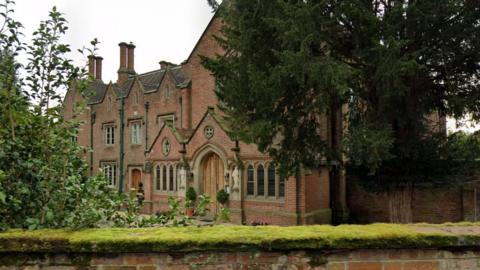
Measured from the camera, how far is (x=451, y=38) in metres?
10.3

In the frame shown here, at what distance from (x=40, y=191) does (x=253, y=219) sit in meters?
13.1

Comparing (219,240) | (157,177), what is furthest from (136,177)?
(219,240)

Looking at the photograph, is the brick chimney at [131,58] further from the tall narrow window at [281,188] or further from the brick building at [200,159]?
the tall narrow window at [281,188]

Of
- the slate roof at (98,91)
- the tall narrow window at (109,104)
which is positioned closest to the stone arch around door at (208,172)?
the tall narrow window at (109,104)

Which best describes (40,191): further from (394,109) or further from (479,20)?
(479,20)

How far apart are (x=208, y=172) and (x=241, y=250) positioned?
15959 millimetres

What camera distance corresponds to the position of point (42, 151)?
397 centimetres

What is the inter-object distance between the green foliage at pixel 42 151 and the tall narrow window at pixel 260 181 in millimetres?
11871

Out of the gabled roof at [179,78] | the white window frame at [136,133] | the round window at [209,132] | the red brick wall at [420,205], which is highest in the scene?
the gabled roof at [179,78]

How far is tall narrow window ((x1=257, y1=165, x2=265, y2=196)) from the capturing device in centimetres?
1623

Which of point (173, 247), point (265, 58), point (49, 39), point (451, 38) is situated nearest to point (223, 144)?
point (265, 58)

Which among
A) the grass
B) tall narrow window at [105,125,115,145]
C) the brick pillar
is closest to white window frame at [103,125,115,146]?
tall narrow window at [105,125,115,145]

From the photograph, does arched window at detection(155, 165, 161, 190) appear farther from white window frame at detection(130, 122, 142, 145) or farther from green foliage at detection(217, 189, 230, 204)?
white window frame at detection(130, 122, 142, 145)

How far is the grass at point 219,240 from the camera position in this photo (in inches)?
116
